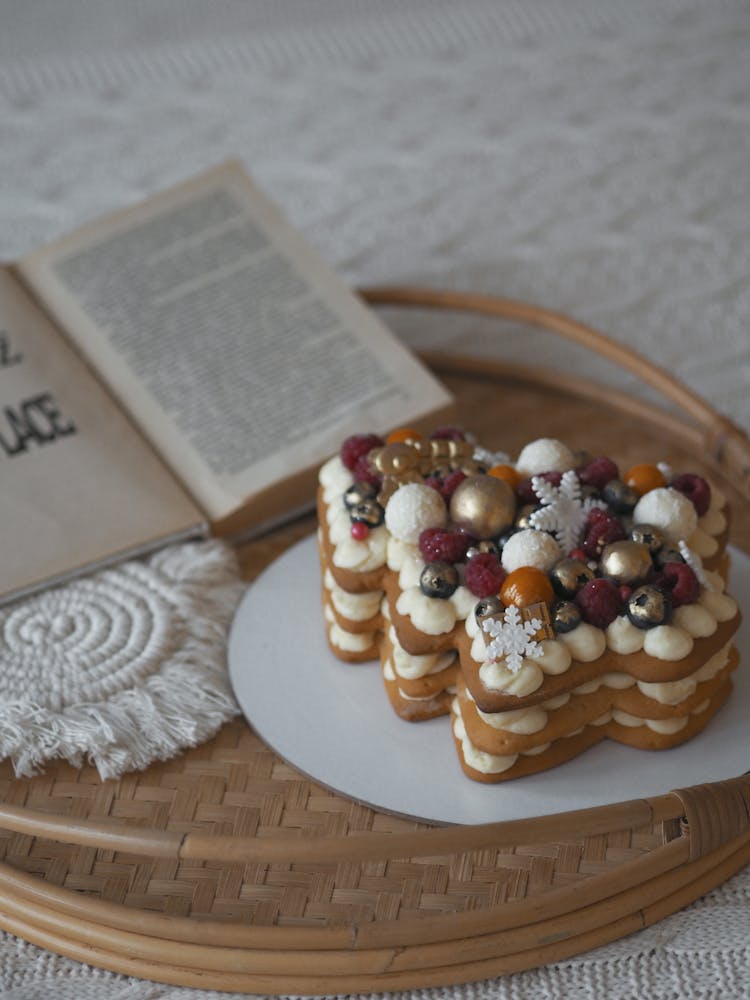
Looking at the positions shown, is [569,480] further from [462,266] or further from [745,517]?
[462,266]

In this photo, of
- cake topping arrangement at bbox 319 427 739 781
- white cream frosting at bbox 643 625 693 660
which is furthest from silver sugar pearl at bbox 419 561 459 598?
white cream frosting at bbox 643 625 693 660

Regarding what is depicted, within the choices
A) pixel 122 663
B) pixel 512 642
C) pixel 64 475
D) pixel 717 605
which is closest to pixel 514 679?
pixel 512 642

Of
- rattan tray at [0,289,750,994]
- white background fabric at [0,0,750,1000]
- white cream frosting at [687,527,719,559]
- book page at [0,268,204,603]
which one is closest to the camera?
rattan tray at [0,289,750,994]

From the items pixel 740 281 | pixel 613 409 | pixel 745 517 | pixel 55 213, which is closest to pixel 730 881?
pixel 745 517

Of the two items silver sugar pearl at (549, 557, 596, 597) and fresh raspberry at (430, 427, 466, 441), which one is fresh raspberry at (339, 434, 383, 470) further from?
silver sugar pearl at (549, 557, 596, 597)

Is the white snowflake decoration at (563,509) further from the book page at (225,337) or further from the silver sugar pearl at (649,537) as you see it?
the book page at (225,337)
